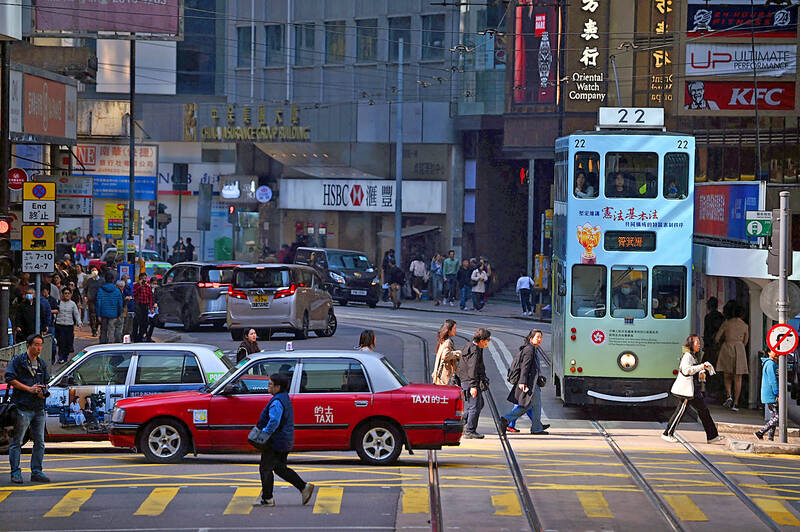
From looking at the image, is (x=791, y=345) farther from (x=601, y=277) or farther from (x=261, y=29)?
(x=261, y=29)

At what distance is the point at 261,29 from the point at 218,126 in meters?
5.08

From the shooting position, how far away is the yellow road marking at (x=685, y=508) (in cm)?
1324

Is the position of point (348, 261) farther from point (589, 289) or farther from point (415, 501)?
point (415, 501)

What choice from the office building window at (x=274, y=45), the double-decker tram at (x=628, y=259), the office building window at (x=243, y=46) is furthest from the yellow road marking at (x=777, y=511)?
the office building window at (x=243, y=46)

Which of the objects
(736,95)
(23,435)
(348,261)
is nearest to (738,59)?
(736,95)

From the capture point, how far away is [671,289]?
21.5 m

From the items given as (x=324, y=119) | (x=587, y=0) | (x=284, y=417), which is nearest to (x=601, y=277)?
(x=284, y=417)

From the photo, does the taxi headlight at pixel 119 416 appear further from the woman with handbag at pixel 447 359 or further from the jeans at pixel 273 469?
the woman with handbag at pixel 447 359

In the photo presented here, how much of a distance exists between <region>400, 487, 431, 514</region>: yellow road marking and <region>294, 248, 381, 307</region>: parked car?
3084 centimetres

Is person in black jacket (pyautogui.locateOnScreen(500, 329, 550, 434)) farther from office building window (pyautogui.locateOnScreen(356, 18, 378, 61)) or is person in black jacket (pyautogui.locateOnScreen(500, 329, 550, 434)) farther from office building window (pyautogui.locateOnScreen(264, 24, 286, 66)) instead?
office building window (pyautogui.locateOnScreen(264, 24, 286, 66))

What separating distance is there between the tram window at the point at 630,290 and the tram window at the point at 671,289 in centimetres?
19

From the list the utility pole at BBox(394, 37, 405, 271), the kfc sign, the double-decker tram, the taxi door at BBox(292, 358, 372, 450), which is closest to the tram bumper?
the double-decker tram

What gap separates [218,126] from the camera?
201 ft

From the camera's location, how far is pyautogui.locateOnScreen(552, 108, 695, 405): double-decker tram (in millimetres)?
21391
